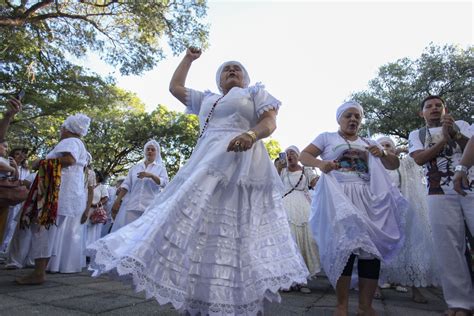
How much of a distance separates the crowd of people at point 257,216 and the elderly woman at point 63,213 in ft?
0.05

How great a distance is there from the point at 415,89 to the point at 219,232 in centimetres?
2159

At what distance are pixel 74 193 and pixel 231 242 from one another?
3001 mm

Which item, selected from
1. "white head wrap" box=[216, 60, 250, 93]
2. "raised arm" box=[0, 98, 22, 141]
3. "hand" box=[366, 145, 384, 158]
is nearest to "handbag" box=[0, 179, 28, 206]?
"raised arm" box=[0, 98, 22, 141]

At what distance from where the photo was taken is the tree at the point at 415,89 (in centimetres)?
1930

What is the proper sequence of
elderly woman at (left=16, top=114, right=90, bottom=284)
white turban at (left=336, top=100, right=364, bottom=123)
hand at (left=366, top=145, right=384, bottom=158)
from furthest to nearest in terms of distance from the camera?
elderly woman at (left=16, top=114, right=90, bottom=284)
white turban at (left=336, top=100, right=364, bottom=123)
hand at (left=366, top=145, right=384, bottom=158)

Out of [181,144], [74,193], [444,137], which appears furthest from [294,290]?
[181,144]

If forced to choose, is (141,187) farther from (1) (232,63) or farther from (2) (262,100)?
(2) (262,100)

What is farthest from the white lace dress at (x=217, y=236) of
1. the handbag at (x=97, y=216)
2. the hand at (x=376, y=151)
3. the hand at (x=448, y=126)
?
the handbag at (x=97, y=216)

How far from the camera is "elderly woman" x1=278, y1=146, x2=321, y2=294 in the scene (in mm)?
4945

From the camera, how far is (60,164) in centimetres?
422

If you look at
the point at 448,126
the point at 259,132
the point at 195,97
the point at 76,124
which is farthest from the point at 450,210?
the point at 76,124

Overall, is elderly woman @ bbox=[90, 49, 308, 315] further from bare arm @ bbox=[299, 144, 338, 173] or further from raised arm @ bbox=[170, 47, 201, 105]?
bare arm @ bbox=[299, 144, 338, 173]

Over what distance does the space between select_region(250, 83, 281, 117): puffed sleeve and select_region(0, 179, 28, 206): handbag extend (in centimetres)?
312

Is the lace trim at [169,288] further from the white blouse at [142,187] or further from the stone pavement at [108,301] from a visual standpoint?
the white blouse at [142,187]
